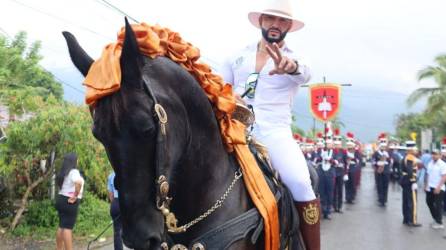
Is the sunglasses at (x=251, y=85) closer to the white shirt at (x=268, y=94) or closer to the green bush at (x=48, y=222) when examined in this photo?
the white shirt at (x=268, y=94)

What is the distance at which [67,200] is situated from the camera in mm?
7988

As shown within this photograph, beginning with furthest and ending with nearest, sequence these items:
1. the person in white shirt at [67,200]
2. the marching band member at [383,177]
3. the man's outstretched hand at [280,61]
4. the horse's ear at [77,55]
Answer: the marching band member at [383,177]
the person in white shirt at [67,200]
the man's outstretched hand at [280,61]
the horse's ear at [77,55]

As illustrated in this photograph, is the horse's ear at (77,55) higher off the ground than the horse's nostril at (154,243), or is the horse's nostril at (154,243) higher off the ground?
the horse's ear at (77,55)

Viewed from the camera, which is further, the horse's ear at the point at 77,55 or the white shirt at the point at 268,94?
the white shirt at the point at 268,94

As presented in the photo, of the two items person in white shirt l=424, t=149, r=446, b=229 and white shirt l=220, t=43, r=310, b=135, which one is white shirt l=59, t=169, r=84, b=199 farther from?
person in white shirt l=424, t=149, r=446, b=229

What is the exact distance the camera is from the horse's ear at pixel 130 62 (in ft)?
7.13

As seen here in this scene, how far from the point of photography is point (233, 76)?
3.68m

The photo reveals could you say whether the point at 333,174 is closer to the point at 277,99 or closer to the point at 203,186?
the point at 277,99

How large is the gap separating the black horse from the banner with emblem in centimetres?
1887

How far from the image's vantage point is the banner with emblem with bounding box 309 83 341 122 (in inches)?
845

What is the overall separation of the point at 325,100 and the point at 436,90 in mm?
15823

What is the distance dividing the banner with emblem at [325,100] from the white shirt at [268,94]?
18072 millimetres

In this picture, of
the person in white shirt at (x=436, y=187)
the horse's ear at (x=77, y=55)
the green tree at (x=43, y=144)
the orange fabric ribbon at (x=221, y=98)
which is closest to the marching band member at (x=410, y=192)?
the person in white shirt at (x=436, y=187)

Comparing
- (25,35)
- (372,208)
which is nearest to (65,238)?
(25,35)
